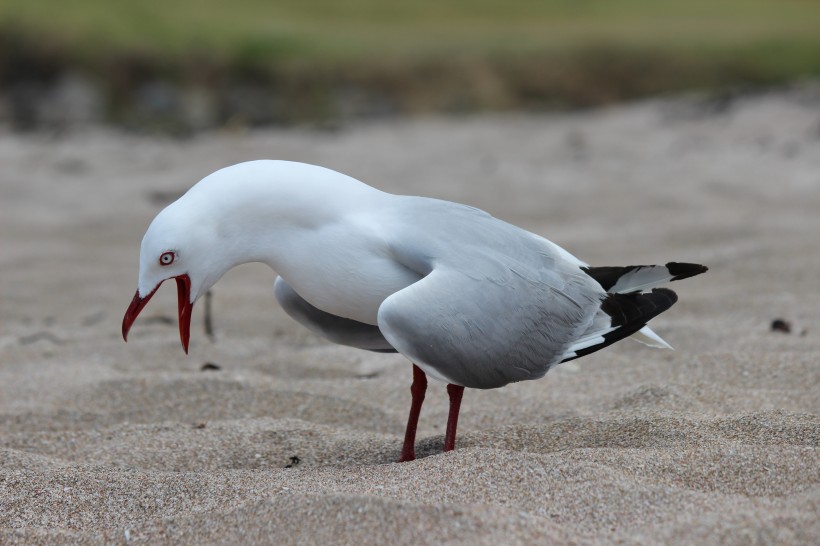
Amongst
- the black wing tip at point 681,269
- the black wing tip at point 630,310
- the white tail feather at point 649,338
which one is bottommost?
the white tail feather at point 649,338

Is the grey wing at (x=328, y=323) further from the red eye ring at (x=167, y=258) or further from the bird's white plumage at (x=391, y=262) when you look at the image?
the red eye ring at (x=167, y=258)

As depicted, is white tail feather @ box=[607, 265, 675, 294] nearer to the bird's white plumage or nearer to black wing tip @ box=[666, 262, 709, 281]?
black wing tip @ box=[666, 262, 709, 281]

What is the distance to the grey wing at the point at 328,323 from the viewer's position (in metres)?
2.44

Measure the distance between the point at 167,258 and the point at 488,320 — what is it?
63 cm

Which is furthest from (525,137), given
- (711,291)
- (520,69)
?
(711,291)

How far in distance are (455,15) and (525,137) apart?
5.50m

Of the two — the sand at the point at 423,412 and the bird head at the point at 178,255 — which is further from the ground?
the bird head at the point at 178,255

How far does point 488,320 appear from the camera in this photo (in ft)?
6.77

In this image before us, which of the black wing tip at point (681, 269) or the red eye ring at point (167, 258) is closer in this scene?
the red eye ring at point (167, 258)

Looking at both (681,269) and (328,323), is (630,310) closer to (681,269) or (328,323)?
(681,269)

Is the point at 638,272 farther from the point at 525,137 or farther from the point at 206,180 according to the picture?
the point at 525,137

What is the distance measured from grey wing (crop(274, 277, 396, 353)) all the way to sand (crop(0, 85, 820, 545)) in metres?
0.23

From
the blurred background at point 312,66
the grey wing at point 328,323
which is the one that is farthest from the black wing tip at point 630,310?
the blurred background at point 312,66

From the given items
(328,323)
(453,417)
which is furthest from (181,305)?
(453,417)
